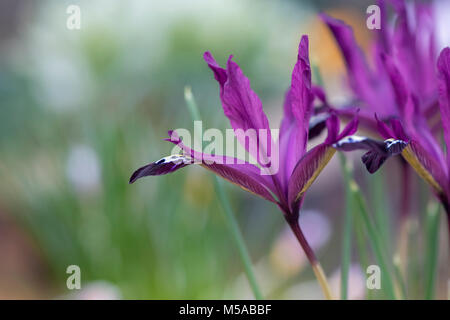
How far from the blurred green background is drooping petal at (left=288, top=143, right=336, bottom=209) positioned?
0.14m

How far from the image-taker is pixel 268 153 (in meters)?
0.24

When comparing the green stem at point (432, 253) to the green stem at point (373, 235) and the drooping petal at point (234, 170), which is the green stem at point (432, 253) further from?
the drooping petal at point (234, 170)

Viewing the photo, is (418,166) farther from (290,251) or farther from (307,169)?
(290,251)

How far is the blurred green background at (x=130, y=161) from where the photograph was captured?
63 cm

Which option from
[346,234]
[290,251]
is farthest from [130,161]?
[346,234]

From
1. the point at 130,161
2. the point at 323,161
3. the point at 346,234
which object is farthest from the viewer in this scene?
the point at 130,161

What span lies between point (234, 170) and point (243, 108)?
0.03 meters

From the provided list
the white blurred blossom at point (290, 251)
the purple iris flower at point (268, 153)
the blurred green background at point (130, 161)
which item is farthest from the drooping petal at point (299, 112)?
the white blurred blossom at point (290, 251)

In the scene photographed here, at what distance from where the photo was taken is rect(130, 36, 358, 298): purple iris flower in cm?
22

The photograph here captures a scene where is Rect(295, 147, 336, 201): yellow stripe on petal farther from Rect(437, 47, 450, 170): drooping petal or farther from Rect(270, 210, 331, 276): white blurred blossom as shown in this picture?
Rect(270, 210, 331, 276): white blurred blossom

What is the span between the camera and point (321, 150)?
0.70 feet

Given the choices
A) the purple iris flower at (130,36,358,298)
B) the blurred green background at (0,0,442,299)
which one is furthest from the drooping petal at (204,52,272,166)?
the blurred green background at (0,0,442,299)

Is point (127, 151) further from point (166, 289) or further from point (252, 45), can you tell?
point (252, 45)
